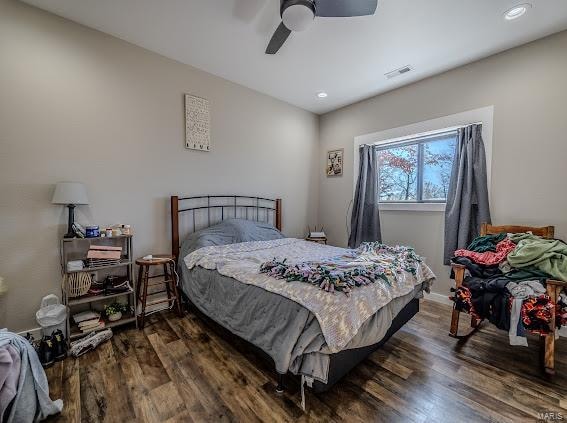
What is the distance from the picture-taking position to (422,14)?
81.3 inches

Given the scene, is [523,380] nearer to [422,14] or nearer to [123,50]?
[422,14]

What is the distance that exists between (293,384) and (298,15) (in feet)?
7.84

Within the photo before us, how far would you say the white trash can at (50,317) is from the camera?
6.24 feet

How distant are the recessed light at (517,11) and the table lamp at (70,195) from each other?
382 centimetres

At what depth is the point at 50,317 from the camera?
192 cm

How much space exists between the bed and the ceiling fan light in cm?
173

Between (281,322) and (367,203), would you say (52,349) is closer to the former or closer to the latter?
(281,322)

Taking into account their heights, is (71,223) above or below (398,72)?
below

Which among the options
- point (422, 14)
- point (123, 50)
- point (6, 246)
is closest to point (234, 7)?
point (123, 50)

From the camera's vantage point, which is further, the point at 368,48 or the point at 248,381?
the point at 368,48

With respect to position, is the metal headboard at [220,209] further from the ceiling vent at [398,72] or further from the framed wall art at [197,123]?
the ceiling vent at [398,72]

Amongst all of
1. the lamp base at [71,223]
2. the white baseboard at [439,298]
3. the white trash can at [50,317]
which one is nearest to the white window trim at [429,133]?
the white baseboard at [439,298]

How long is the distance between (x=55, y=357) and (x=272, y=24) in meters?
3.21

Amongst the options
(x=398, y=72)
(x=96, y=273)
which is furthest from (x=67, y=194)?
(x=398, y=72)
